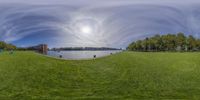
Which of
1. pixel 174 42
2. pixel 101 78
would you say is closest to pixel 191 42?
pixel 174 42

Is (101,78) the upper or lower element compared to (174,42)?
lower

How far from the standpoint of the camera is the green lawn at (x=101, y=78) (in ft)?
127

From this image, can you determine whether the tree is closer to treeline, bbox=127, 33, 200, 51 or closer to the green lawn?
treeline, bbox=127, 33, 200, 51

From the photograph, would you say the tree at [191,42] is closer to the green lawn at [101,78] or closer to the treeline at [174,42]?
the treeline at [174,42]

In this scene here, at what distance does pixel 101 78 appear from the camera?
48.6m

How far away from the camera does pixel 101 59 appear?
63.6 meters

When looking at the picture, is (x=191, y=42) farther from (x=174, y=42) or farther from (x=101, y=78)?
(x=101, y=78)

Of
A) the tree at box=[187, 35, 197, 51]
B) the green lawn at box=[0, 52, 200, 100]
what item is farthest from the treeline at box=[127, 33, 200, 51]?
the green lawn at box=[0, 52, 200, 100]

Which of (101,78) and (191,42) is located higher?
(191,42)

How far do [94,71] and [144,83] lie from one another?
10.2 m

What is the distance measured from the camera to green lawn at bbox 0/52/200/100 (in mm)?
38719

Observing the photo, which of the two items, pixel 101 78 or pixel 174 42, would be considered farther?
pixel 174 42

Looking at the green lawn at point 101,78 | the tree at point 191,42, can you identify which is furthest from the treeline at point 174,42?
the green lawn at point 101,78

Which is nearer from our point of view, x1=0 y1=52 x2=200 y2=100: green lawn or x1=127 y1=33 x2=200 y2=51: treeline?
x1=0 y1=52 x2=200 y2=100: green lawn
